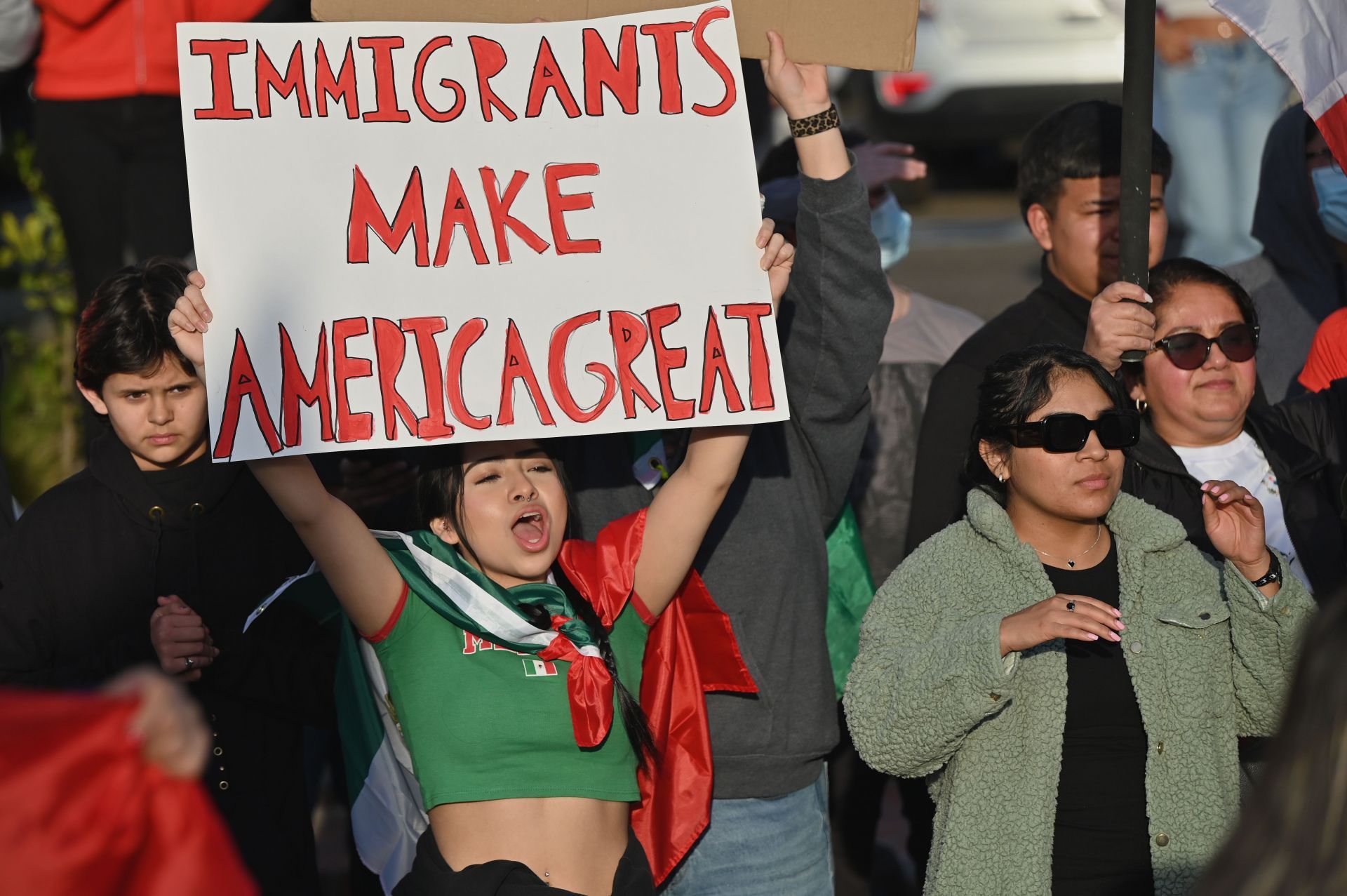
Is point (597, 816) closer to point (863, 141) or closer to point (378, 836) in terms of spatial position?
point (378, 836)

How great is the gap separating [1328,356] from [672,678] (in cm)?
188

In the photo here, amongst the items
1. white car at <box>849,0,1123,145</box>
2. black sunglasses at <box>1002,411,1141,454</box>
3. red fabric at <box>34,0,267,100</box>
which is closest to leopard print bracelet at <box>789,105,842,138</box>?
black sunglasses at <box>1002,411,1141,454</box>

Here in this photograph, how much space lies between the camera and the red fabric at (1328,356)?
13.1 ft

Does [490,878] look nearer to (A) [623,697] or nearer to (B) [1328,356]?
(A) [623,697]

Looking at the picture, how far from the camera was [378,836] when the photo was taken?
10.3ft

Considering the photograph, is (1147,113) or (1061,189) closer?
(1147,113)

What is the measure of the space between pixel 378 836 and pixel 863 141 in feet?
9.31

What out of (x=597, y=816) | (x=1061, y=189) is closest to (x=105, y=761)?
(x=597, y=816)

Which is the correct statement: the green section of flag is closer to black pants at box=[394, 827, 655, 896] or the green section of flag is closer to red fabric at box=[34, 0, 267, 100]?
black pants at box=[394, 827, 655, 896]

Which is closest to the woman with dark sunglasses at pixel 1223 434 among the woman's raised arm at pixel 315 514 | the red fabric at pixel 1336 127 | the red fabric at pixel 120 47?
the red fabric at pixel 1336 127

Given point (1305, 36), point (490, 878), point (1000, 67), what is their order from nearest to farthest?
point (490, 878) < point (1305, 36) < point (1000, 67)

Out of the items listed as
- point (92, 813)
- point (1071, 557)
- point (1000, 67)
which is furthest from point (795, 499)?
point (1000, 67)

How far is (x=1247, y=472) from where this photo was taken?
3715 mm

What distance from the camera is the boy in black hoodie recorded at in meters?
3.19
